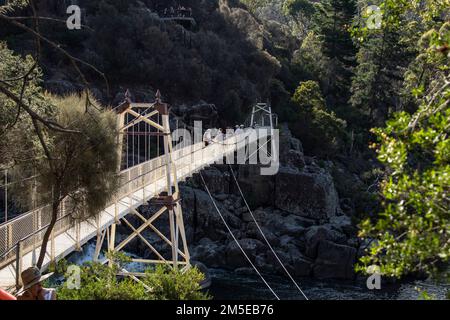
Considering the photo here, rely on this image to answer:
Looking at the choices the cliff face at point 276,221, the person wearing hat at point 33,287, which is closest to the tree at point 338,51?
the cliff face at point 276,221

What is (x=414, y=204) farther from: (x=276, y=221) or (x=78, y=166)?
(x=276, y=221)

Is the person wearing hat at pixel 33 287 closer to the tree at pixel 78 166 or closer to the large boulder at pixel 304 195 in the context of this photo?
the tree at pixel 78 166

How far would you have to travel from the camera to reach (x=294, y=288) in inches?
699

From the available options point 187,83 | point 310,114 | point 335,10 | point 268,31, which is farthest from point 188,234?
point 268,31

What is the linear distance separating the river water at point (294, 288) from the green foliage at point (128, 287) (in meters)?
9.59

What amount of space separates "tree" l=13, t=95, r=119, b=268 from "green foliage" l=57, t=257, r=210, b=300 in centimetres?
95

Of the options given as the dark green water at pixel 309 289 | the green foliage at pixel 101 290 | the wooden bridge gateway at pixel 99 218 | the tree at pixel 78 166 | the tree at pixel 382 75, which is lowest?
the dark green water at pixel 309 289

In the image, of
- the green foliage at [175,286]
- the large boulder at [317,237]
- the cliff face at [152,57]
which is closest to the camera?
the green foliage at [175,286]

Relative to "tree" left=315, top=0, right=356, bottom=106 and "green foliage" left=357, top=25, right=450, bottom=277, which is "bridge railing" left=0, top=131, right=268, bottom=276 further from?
"tree" left=315, top=0, right=356, bottom=106

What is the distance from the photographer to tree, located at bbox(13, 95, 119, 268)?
7.45 m

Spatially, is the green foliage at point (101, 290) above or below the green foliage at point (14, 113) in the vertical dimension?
below

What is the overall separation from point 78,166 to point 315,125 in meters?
→ 20.4

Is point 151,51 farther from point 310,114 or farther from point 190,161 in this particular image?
point 190,161

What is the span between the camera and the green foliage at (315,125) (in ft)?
89.2
